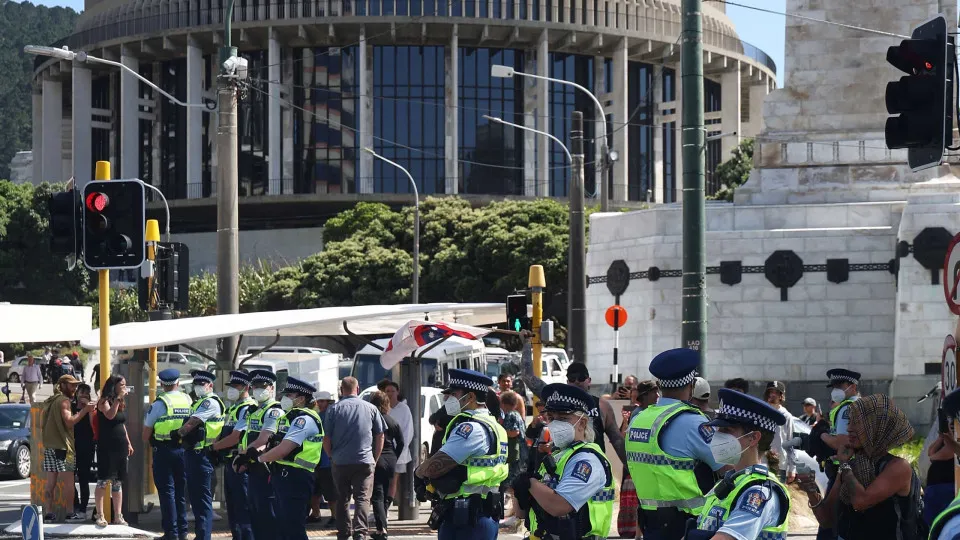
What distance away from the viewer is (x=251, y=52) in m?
75.6

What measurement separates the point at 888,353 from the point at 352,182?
49.9m

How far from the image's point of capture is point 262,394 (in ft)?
43.3

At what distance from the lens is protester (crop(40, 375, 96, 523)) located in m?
16.6

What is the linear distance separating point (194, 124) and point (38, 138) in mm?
14319

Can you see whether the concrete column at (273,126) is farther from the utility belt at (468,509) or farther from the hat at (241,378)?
the utility belt at (468,509)

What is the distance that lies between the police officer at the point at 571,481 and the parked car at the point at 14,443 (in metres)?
18.0

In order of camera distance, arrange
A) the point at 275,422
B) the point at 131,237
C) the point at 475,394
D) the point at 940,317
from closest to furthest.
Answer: the point at 475,394 → the point at 275,422 → the point at 131,237 → the point at 940,317

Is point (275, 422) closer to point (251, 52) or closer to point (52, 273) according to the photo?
point (52, 273)

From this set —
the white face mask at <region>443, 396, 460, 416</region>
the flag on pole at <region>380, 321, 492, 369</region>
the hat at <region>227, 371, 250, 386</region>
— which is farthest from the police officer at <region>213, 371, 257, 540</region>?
the flag on pole at <region>380, 321, 492, 369</region>

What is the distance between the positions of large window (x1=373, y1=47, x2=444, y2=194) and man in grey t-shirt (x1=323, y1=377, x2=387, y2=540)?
59.6 meters

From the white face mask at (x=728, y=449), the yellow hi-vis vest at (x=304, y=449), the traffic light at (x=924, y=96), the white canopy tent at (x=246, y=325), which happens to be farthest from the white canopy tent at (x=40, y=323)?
the white face mask at (x=728, y=449)

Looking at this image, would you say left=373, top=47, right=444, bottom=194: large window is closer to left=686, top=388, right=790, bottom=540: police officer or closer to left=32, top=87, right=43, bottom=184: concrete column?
left=32, top=87, right=43, bottom=184: concrete column

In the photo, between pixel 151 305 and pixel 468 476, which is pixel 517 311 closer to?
pixel 151 305

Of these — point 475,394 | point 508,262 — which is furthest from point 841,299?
point 508,262
